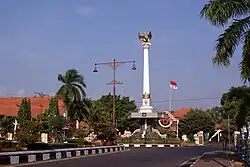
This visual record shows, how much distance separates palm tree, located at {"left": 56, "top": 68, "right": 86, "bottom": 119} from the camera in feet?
190

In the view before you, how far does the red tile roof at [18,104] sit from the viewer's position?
72812 millimetres

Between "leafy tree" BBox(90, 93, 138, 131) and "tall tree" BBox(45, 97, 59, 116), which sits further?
"leafy tree" BBox(90, 93, 138, 131)

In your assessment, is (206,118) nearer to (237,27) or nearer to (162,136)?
(162,136)

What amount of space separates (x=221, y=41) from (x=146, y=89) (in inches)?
1972

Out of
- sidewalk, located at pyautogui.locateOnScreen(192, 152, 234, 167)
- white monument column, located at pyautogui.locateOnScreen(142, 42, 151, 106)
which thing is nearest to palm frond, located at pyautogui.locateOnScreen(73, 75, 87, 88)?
white monument column, located at pyautogui.locateOnScreen(142, 42, 151, 106)

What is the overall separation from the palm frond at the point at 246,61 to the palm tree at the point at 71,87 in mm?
41304

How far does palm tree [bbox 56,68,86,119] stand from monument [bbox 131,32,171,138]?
40.9ft

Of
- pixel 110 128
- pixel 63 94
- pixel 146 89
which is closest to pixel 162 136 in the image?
pixel 146 89

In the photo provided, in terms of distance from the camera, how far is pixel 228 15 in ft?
56.7

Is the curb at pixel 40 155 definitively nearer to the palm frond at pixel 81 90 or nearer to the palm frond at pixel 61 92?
the palm frond at pixel 61 92

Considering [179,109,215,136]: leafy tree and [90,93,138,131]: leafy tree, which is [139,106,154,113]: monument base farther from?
[179,109,215,136]: leafy tree

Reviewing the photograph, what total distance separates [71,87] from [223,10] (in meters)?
42.4

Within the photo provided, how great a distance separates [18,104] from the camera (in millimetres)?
78375

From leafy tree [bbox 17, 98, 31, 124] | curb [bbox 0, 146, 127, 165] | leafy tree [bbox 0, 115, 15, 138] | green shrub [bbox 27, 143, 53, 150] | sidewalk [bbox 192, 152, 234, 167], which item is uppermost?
leafy tree [bbox 17, 98, 31, 124]
